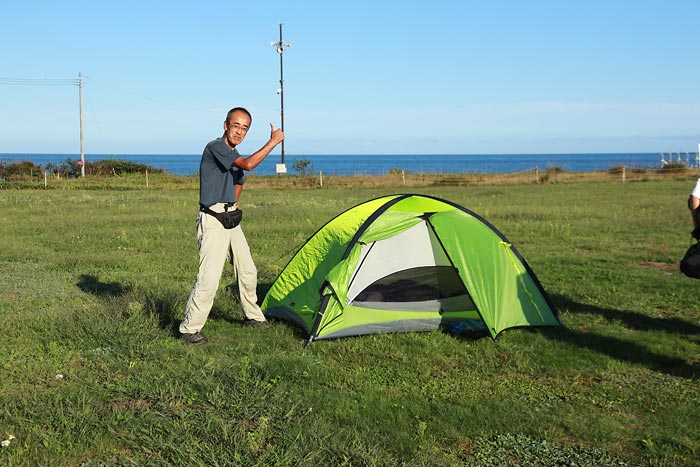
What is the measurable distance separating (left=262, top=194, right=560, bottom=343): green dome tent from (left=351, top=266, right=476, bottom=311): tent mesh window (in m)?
0.01

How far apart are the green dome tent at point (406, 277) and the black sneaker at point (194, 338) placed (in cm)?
102

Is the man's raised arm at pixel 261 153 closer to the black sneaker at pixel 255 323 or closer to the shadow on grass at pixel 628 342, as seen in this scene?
the black sneaker at pixel 255 323

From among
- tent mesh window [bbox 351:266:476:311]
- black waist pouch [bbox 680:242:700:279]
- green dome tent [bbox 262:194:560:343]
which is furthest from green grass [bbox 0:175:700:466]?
black waist pouch [bbox 680:242:700:279]

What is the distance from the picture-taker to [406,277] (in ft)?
26.7

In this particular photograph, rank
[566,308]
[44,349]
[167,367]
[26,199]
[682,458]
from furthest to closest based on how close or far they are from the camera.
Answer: [26,199] → [566,308] → [44,349] → [167,367] → [682,458]

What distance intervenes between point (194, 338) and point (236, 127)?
204 cm

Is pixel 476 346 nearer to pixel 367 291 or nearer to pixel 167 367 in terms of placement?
pixel 367 291

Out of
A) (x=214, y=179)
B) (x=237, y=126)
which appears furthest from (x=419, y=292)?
(x=237, y=126)

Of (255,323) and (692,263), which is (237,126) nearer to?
(255,323)

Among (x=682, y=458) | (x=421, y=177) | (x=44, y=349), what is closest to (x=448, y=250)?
(x=682, y=458)

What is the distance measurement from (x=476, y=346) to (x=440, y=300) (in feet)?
3.81

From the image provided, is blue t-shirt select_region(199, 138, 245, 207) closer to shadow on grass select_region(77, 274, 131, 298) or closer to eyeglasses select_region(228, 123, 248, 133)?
eyeglasses select_region(228, 123, 248, 133)

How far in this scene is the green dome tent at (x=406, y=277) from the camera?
717cm

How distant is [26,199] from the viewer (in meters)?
25.5
